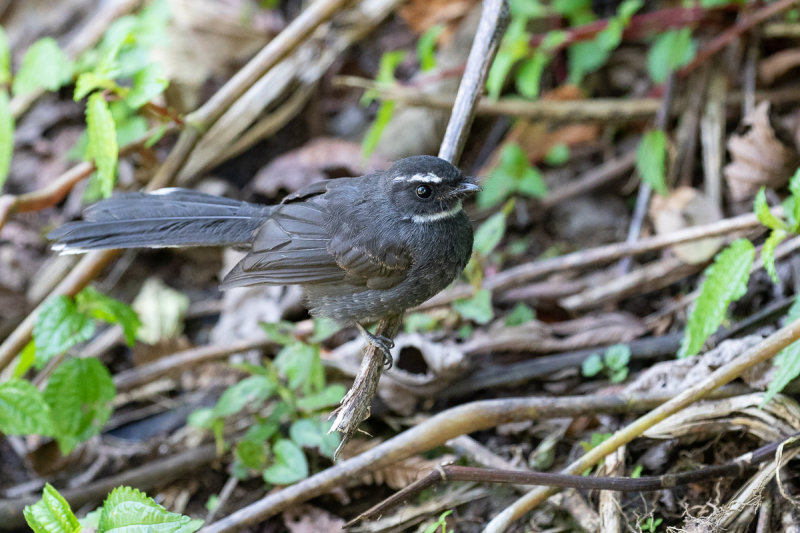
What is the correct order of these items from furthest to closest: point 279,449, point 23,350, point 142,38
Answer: point 142,38 < point 23,350 < point 279,449

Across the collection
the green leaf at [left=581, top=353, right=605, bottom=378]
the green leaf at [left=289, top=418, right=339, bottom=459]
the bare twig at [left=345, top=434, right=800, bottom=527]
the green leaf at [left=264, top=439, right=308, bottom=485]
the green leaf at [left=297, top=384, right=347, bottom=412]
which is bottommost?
the green leaf at [left=264, top=439, right=308, bottom=485]

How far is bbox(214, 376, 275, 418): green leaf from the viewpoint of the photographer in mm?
4125

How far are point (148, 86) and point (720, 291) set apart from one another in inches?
110

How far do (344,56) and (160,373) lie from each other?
11.2 feet

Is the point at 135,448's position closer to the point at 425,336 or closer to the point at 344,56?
the point at 425,336

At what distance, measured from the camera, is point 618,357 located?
4168 millimetres

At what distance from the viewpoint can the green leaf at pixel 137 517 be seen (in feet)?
8.86

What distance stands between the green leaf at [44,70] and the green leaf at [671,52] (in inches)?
147

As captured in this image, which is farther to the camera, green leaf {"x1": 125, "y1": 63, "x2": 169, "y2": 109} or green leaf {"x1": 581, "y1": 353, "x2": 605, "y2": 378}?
green leaf {"x1": 581, "y1": 353, "x2": 605, "y2": 378}

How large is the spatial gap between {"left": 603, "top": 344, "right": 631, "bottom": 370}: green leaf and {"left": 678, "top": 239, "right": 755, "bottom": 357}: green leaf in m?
0.89

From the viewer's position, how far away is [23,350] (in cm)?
425

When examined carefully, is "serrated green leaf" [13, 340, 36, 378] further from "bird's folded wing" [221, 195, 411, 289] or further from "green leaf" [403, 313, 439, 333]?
"green leaf" [403, 313, 439, 333]

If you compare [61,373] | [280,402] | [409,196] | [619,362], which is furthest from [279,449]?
[619,362]

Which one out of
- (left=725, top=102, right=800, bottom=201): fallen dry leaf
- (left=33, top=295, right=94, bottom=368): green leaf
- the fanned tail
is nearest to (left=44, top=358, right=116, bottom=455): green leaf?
(left=33, top=295, right=94, bottom=368): green leaf
